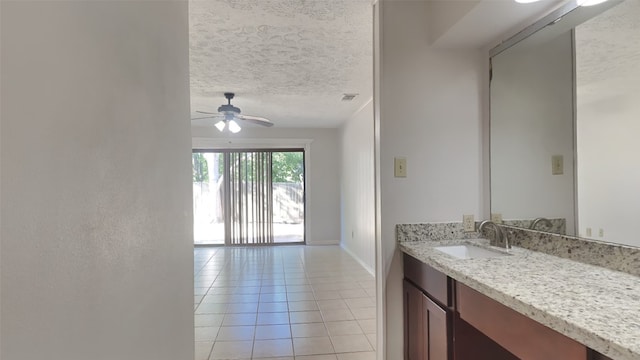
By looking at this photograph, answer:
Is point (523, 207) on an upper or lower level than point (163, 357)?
upper

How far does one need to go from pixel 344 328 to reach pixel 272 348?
648 millimetres

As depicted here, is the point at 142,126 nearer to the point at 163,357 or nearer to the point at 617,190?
the point at 163,357

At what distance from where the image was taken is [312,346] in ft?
8.19

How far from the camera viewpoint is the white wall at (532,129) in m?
1.65

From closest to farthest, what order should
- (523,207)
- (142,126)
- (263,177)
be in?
(142,126) → (523,207) → (263,177)

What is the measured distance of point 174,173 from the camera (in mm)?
1410

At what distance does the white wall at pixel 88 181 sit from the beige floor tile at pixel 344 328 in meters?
1.62

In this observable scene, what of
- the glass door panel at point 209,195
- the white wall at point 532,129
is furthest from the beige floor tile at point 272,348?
the glass door panel at point 209,195

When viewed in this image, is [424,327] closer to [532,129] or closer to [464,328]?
[464,328]

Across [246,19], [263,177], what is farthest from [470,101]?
[263,177]

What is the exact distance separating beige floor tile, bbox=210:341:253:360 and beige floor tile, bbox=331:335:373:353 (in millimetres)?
645

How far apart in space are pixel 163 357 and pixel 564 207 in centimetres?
193

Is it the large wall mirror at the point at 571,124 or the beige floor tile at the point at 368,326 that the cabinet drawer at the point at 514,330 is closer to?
the large wall mirror at the point at 571,124


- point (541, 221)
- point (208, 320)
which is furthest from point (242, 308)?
point (541, 221)
